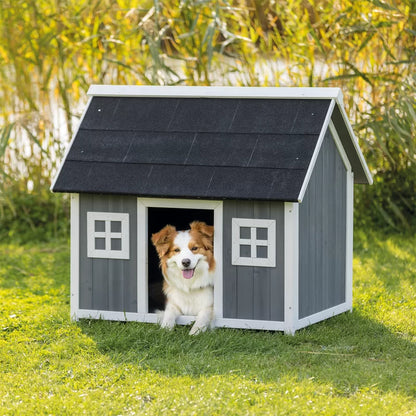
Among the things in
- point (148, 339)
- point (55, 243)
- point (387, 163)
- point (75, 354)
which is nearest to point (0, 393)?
point (75, 354)

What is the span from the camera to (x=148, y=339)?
5.46 metres

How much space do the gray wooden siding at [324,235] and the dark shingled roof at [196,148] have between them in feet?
0.97

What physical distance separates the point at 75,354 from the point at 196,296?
35.0 inches

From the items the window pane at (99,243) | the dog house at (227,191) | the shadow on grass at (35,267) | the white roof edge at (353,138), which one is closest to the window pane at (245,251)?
the dog house at (227,191)

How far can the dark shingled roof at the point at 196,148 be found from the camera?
17.9ft

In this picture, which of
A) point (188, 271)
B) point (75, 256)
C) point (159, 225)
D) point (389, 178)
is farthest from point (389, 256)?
point (75, 256)

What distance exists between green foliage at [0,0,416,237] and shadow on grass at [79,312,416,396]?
310 cm

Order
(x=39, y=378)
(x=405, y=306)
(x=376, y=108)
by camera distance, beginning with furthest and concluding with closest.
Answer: (x=376, y=108) < (x=405, y=306) < (x=39, y=378)

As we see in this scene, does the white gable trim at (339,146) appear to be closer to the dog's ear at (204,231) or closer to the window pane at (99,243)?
the dog's ear at (204,231)

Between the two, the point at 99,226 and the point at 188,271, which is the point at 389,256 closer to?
the point at 188,271

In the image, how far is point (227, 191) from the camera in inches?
213

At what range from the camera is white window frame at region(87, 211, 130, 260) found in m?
5.83

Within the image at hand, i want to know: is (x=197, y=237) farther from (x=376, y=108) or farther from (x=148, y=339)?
(x=376, y=108)

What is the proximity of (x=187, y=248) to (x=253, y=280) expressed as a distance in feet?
1.49
